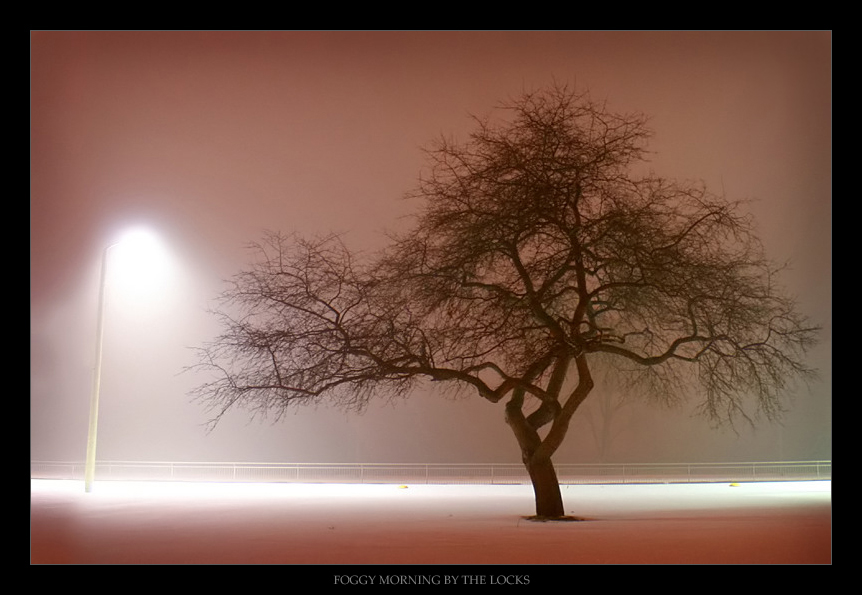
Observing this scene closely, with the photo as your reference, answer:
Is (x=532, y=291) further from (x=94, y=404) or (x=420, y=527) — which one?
(x=94, y=404)

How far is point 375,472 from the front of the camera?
1755cm

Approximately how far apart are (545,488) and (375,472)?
21.9 ft

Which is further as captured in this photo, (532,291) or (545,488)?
(545,488)

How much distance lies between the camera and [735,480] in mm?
17703

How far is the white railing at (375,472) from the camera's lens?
17438mm

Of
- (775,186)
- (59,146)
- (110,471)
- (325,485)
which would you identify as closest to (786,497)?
(775,186)

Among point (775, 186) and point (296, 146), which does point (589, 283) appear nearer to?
point (775, 186)

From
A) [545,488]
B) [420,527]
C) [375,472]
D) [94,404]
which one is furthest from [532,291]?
[94,404]

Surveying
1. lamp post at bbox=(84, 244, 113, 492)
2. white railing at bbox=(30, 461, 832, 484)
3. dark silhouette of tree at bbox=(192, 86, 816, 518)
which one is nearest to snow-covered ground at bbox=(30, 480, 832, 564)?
lamp post at bbox=(84, 244, 113, 492)

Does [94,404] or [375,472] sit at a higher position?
[94,404]

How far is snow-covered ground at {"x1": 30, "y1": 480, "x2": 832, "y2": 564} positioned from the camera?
9023mm

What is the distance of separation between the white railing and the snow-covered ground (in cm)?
167

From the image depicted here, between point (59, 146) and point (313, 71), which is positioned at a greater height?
point (313, 71)

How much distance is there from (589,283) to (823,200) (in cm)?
552
